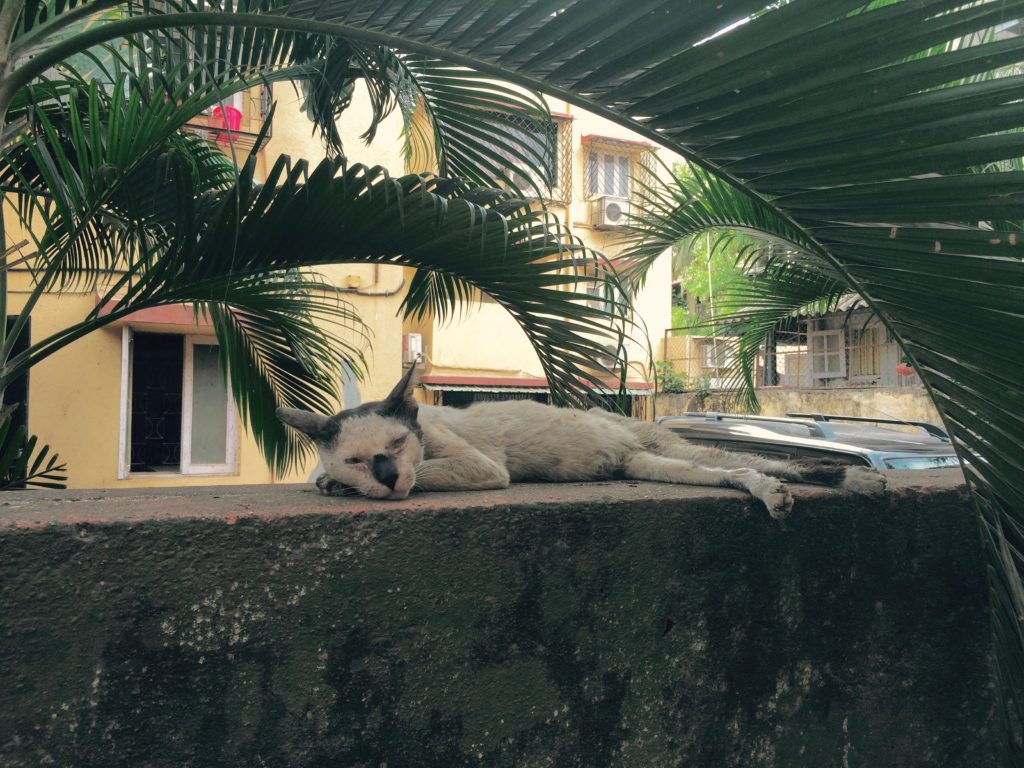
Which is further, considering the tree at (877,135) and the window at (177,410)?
the window at (177,410)

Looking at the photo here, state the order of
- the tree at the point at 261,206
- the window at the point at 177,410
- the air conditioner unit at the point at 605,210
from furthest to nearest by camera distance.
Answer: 1. the air conditioner unit at the point at 605,210
2. the window at the point at 177,410
3. the tree at the point at 261,206

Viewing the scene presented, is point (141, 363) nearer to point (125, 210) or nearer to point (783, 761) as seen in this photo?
point (125, 210)

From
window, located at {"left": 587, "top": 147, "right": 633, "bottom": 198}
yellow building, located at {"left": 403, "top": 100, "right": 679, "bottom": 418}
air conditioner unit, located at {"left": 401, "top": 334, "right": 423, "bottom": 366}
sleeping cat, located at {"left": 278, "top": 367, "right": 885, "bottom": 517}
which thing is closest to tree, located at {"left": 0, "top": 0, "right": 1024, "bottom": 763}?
sleeping cat, located at {"left": 278, "top": 367, "right": 885, "bottom": 517}

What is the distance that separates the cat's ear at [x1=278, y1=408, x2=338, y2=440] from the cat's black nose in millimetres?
323

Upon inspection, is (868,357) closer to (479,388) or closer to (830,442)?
(479,388)

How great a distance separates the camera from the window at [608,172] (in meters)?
15.0

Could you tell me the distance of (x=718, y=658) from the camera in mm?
1791

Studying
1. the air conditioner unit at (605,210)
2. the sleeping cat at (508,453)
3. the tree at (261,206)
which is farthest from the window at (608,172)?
the sleeping cat at (508,453)

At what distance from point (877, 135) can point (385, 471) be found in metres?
1.34

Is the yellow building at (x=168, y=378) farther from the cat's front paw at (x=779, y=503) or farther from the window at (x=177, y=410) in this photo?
the cat's front paw at (x=779, y=503)

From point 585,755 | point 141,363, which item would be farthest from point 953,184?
point 141,363

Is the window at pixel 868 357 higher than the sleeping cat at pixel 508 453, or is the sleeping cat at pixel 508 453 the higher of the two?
the window at pixel 868 357

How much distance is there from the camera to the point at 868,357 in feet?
58.5

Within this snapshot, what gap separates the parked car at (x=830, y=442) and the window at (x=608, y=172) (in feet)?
30.3
